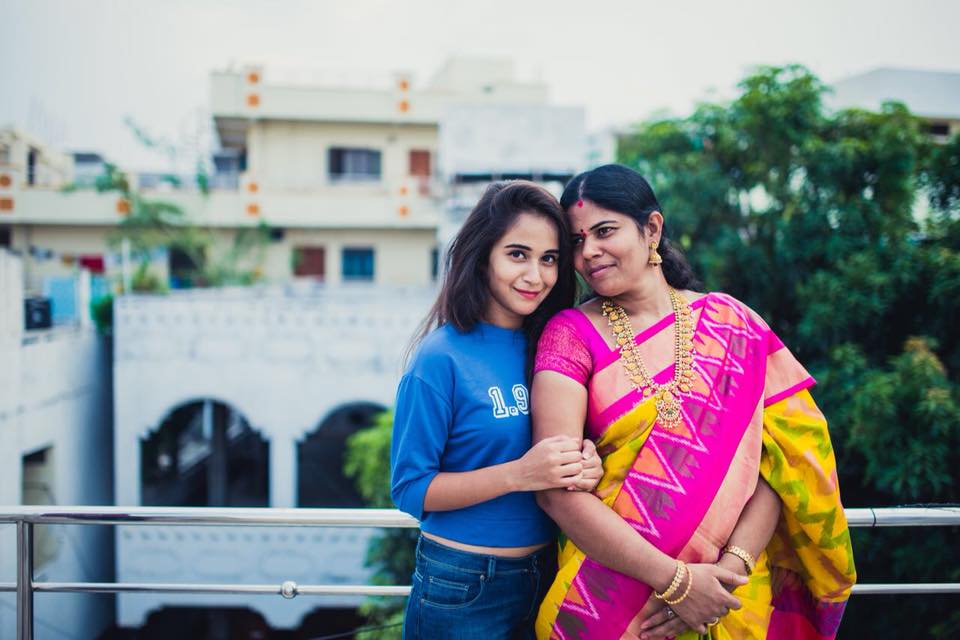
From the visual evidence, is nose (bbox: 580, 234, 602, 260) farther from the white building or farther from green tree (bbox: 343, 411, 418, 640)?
the white building

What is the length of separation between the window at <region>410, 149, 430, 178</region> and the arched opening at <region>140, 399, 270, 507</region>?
6.95 meters

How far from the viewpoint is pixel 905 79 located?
50.0 feet

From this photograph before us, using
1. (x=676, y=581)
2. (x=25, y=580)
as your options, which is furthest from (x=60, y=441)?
(x=676, y=581)

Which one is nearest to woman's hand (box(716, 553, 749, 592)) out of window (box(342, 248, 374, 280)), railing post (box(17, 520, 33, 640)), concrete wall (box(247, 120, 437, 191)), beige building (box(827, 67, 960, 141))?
railing post (box(17, 520, 33, 640))

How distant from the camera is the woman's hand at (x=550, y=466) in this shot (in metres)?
1.46

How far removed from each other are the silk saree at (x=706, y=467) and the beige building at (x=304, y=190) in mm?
14015

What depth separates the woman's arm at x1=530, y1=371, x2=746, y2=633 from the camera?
1492mm

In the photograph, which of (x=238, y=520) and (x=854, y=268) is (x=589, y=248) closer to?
(x=238, y=520)

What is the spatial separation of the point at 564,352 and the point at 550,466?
10.7 inches

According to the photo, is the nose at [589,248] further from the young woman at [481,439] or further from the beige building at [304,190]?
the beige building at [304,190]

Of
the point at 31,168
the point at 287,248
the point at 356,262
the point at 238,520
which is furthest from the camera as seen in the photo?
the point at 356,262

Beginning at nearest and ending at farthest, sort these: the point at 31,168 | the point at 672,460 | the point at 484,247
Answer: the point at 672,460 < the point at 484,247 < the point at 31,168

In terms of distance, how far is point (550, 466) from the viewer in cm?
146

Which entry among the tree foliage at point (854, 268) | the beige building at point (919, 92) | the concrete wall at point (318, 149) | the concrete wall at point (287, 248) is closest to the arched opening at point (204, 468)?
the concrete wall at point (287, 248)
